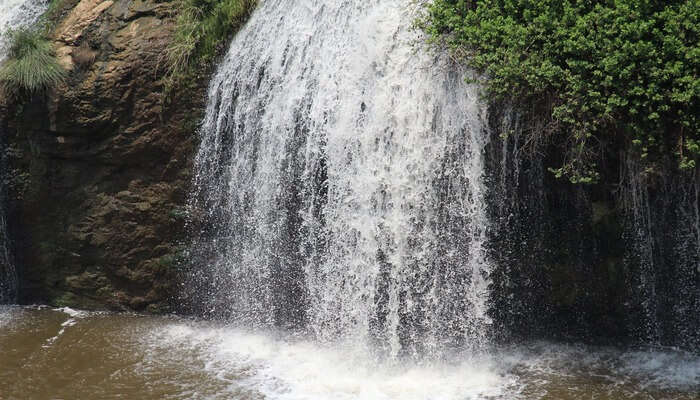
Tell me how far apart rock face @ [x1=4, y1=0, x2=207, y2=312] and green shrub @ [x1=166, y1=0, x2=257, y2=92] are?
0.54 ft

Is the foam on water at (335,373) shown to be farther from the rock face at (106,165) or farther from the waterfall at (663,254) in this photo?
the waterfall at (663,254)

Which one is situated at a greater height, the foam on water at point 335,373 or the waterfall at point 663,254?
the waterfall at point 663,254

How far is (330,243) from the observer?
682 cm

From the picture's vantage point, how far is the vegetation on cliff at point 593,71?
5488 mm

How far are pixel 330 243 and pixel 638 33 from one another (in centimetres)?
327

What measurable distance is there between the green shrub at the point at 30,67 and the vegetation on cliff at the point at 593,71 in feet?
15.3

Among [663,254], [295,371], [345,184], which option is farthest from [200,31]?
[663,254]

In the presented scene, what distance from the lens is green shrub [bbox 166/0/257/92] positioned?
25.9 feet

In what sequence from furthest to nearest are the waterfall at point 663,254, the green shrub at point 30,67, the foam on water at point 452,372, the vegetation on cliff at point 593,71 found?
the green shrub at point 30,67 < the waterfall at point 663,254 < the foam on water at point 452,372 < the vegetation on cliff at point 593,71

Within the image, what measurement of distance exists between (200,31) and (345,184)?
277 cm

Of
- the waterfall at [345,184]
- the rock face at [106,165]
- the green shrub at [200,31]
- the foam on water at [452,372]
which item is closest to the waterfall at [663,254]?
the foam on water at [452,372]

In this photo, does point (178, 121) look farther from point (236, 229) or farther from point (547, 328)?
point (547, 328)

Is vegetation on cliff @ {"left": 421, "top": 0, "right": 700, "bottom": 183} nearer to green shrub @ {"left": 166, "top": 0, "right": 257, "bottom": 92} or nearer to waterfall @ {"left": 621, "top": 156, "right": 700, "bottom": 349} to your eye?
waterfall @ {"left": 621, "top": 156, "right": 700, "bottom": 349}

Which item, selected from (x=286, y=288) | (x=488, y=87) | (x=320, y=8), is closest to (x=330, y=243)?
(x=286, y=288)
